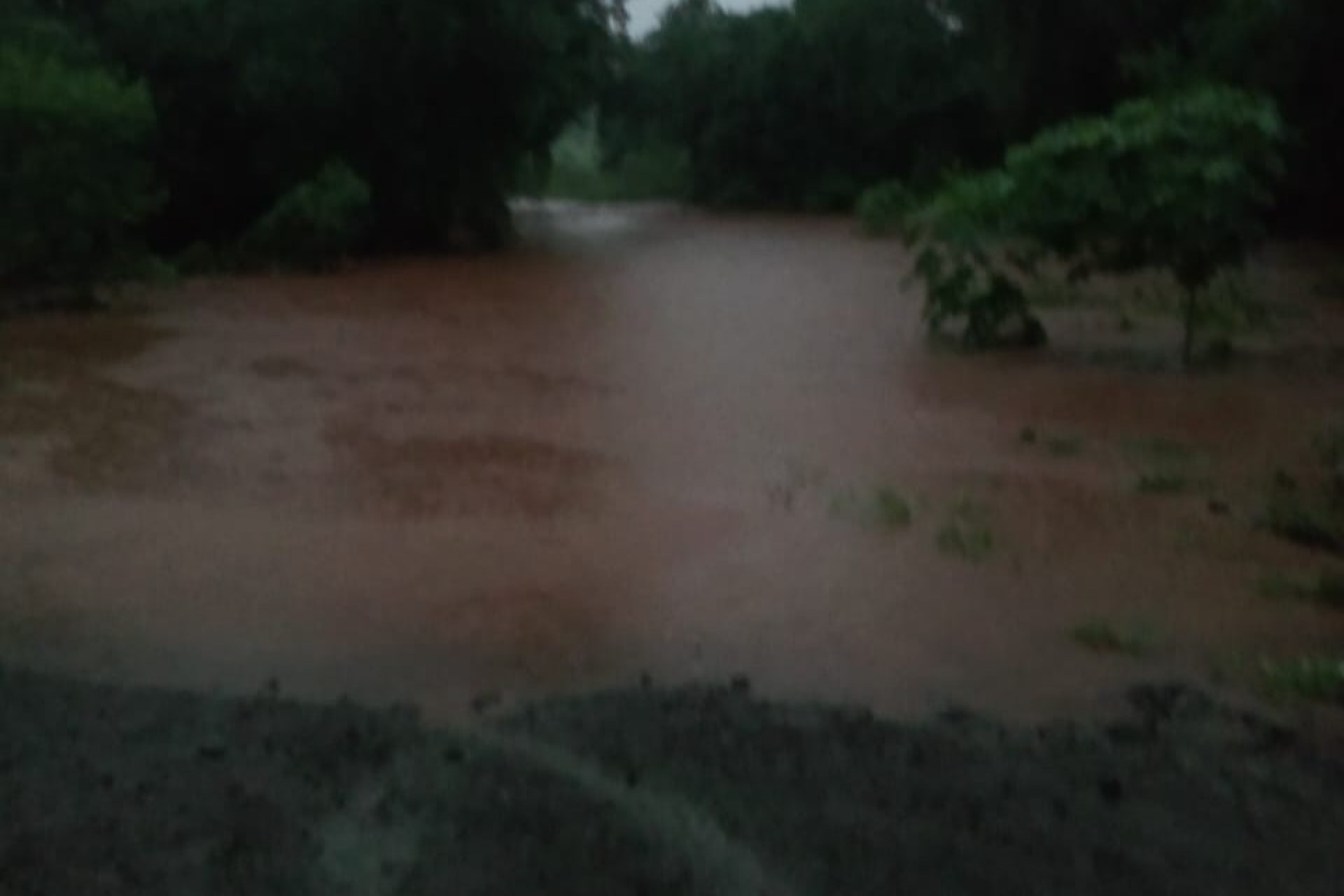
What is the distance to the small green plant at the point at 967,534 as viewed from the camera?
9133 mm

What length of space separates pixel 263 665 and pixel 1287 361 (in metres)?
10.8

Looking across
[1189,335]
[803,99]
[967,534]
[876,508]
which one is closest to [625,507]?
[876,508]

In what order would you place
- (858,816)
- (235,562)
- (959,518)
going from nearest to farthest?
1. (858,816)
2. (235,562)
3. (959,518)

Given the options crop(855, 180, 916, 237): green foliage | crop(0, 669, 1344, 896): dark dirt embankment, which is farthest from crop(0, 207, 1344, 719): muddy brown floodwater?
crop(855, 180, 916, 237): green foliage

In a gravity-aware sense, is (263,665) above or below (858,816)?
below

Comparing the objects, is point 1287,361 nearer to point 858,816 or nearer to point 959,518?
point 959,518

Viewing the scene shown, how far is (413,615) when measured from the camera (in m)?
7.98

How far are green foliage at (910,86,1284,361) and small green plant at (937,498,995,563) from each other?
5263mm

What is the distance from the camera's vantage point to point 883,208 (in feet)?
103

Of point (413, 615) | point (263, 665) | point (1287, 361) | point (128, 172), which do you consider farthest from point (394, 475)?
point (128, 172)

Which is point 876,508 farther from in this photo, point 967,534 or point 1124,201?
point 1124,201

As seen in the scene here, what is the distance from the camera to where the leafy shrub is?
81.5 ft

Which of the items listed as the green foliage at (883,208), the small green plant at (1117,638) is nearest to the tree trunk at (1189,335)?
the small green plant at (1117,638)

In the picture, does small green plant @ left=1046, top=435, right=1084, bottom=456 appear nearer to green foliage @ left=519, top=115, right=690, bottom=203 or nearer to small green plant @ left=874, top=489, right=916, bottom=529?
small green plant @ left=874, top=489, right=916, bottom=529
